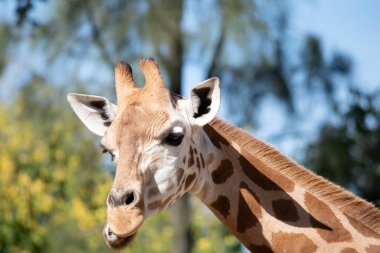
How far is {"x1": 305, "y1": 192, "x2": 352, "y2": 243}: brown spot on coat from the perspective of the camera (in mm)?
6387

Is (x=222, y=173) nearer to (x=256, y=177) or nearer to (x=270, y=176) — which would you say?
(x=256, y=177)

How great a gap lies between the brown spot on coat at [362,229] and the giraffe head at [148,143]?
1.27 m

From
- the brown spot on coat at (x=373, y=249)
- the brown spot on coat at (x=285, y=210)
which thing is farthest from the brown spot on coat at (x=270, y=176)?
the brown spot on coat at (x=373, y=249)

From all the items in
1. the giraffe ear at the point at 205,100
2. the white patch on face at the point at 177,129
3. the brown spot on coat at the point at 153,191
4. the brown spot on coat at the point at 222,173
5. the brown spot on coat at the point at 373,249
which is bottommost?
the brown spot on coat at the point at 373,249

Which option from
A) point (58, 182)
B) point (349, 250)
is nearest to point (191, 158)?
point (349, 250)

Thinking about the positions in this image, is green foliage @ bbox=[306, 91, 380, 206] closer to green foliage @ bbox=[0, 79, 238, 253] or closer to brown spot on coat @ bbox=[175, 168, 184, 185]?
green foliage @ bbox=[0, 79, 238, 253]

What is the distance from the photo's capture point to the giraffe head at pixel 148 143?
233 inches

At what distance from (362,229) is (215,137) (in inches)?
54.0

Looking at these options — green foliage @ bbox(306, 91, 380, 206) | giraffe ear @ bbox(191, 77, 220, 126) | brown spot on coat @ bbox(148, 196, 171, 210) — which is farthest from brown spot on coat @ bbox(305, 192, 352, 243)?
green foliage @ bbox(306, 91, 380, 206)

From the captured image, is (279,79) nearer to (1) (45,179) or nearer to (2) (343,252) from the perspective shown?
(1) (45,179)

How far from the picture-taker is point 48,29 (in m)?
22.8

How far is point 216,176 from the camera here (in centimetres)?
674

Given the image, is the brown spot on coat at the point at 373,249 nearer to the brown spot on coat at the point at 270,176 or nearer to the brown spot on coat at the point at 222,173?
the brown spot on coat at the point at 270,176

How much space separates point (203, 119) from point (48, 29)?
1698 centimetres
